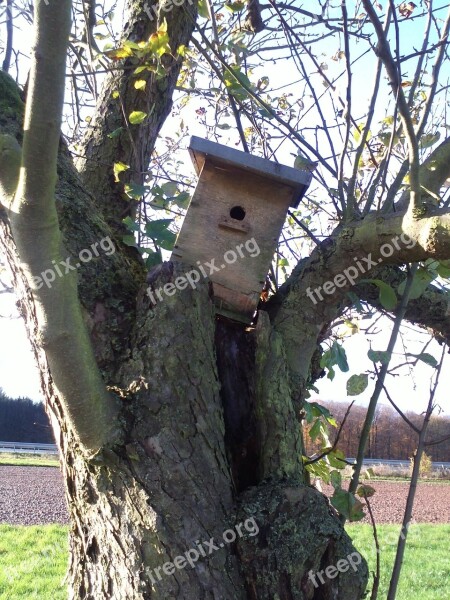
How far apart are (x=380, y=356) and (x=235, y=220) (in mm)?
682

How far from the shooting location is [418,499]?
49.6 feet

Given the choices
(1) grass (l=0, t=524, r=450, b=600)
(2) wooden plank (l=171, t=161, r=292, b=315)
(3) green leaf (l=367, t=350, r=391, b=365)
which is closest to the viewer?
(3) green leaf (l=367, t=350, r=391, b=365)

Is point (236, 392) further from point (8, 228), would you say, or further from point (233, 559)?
point (8, 228)

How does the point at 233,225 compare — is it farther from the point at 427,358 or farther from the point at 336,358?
the point at 427,358

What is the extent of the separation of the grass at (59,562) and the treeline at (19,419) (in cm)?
2462

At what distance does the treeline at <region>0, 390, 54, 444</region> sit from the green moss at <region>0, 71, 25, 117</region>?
3178 centimetres

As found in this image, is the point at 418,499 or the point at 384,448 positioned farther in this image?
the point at 384,448

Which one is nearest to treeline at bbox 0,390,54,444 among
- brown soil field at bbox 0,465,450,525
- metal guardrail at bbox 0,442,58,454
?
metal guardrail at bbox 0,442,58,454

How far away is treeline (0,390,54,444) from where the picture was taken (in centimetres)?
3181

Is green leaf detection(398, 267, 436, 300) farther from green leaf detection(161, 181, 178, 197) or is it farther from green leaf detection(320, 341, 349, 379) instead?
green leaf detection(161, 181, 178, 197)

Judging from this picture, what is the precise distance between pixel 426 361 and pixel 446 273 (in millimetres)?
252

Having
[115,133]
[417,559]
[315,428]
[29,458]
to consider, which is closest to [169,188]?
[115,133]

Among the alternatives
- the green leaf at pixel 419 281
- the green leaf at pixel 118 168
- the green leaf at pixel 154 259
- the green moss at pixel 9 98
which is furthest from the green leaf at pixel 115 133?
the green leaf at pixel 419 281

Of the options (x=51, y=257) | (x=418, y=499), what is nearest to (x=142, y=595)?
(x=51, y=257)
